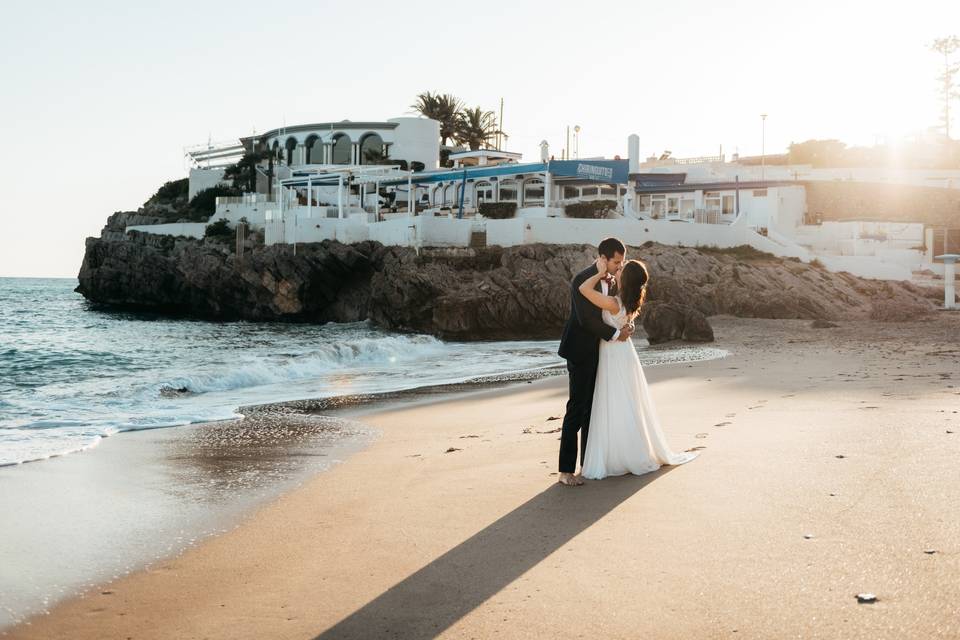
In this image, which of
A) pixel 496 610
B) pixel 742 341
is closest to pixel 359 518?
→ pixel 496 610

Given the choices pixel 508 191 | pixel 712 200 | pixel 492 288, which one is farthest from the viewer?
pixel 508 191

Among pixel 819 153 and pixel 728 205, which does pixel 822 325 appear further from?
pixel 819 153

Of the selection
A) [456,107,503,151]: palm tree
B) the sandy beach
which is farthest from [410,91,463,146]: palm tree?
the sandy beach

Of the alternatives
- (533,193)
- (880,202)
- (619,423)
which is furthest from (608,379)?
(880,202)

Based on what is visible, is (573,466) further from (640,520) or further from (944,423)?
(944,423)

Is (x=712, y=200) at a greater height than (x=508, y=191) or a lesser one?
lesser

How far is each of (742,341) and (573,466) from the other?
17.5 meters

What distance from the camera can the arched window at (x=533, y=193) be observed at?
53.5m

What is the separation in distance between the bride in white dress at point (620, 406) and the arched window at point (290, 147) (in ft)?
259

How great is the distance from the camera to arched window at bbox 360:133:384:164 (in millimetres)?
78000

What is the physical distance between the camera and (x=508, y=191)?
190 feet

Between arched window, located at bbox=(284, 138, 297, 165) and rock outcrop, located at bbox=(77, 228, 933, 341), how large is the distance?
25.0 meters

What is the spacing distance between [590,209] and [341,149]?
1466 inches

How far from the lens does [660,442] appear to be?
289 inches
